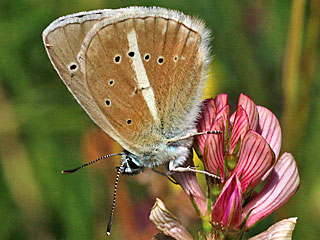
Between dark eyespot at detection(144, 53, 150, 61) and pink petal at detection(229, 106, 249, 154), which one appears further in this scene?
dark eyespot at detection(144, 53, 150, 61)

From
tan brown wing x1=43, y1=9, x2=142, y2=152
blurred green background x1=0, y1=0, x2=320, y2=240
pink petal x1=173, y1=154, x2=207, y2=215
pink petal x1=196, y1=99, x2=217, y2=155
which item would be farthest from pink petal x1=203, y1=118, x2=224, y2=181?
blurred green background x1=0, y1=0, x2=320, y2=240

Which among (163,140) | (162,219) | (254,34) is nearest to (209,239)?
(162,219)

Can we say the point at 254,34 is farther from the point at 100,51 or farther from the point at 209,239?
the point at 209,239

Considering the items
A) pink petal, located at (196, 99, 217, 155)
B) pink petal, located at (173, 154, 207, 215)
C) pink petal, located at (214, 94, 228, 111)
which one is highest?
pink petal, located at (214, 94, 228, 111)

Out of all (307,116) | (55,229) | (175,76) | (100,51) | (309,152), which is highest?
(100,51)

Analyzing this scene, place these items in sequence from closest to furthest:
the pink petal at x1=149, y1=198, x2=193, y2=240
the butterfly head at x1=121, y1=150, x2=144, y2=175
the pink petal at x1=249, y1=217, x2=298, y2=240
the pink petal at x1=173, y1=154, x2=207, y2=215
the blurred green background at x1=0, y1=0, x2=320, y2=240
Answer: the pink petal at x1=249, y1=217, x2=298, y2=240, the pink petal at x1=149, y1=198, x2=193, y2=240, the pink petal at x1=173, y1=154, x2=207, y2=215, the butterfly head at x1=121, y1=150, x2=144, y2=175, the blurred green background at x1=0, y1=0, x2=320, y2=240

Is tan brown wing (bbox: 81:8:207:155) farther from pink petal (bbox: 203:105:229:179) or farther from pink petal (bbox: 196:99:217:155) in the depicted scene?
pink petal (bbox: 203:105:229:179)

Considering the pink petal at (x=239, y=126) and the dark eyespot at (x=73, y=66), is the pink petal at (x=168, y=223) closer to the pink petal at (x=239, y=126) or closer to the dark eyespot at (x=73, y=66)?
the pink petal at (x=239, y=126)
